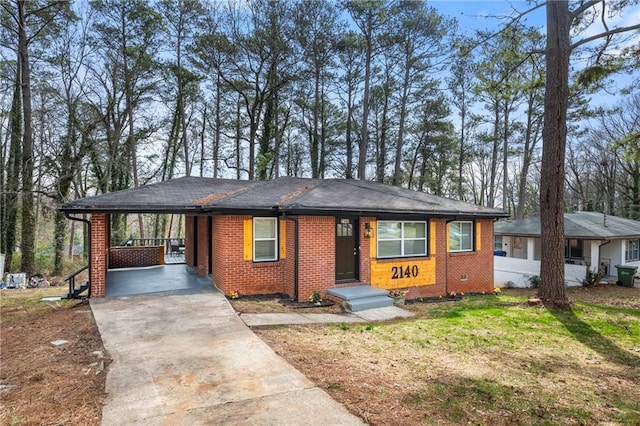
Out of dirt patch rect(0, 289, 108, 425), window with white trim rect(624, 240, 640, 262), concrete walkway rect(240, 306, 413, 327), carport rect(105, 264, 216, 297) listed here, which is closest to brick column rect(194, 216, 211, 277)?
carport rect(105, 264, 216, 297)

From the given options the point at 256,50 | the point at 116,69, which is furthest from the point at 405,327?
Result: the point at 116,69

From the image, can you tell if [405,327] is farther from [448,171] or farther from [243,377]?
[448,171]

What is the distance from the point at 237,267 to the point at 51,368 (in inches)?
184

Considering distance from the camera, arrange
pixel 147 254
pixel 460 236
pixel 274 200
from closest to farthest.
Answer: pixel 274 200 → pixel 460 236 → pixel 147 254

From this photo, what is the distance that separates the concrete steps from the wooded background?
7.60m

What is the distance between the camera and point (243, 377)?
4203mm

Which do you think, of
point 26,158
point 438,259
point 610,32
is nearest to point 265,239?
point 438,259

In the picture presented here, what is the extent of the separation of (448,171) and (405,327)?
25.5 meters

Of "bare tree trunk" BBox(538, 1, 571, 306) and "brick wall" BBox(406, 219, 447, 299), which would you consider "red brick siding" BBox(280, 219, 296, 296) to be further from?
"bare tree trunk" BBox(538, 1, 571, 306)

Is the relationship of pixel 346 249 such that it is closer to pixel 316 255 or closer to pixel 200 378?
pixel 316 255

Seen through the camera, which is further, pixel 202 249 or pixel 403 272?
pixel 202 249

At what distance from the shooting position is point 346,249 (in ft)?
32.3

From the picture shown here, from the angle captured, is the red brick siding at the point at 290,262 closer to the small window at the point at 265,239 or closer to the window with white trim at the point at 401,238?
the small window at the point at 265,239

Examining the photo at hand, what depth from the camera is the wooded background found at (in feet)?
49.3
